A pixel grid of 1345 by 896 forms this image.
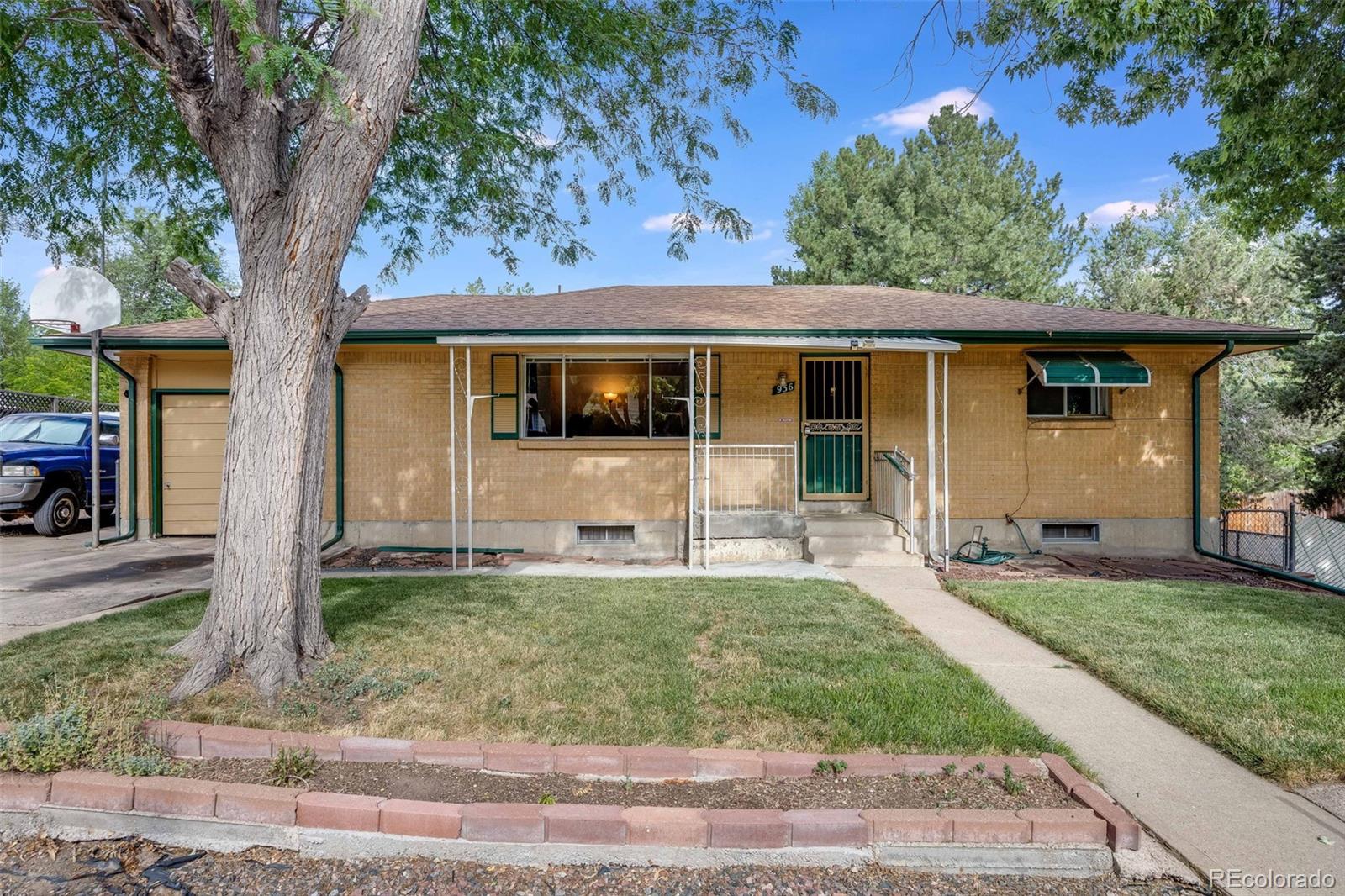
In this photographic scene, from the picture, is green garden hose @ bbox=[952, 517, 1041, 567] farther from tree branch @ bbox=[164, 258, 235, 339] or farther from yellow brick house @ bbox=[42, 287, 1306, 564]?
tree branch @ bbox=[164, 258, 235, 339]

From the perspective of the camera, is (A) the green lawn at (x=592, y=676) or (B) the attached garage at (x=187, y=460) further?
(B) the attached garage at (x=187, y=460)

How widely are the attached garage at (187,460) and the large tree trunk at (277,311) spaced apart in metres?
6.64

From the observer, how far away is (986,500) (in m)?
9.25

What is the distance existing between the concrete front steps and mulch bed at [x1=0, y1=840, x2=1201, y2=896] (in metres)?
5.82

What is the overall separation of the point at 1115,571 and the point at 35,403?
27.0 metres

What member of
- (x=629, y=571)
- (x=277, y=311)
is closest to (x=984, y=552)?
(x=629, y=571)

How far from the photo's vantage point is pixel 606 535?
9148 millimetres

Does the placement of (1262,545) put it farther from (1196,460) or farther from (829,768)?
(829,768)

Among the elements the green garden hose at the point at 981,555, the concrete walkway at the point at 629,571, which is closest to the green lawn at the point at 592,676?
the concrete walkway at the point at 629,571

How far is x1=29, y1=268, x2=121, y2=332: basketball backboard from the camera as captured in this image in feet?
28.4

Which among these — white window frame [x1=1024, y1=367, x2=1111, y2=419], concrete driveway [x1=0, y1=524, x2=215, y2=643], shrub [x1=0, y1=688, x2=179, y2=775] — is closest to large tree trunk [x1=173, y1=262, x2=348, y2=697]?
shrub [x1=0, y1=688, x2=179, y2=775]

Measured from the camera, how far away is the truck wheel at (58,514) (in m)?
10.4

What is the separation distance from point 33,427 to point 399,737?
12.2 metres

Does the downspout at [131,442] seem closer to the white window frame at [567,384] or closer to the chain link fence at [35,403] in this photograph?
the white window frame at [567,384]
